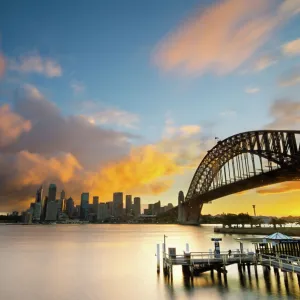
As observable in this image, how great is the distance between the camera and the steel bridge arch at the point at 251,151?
6160 cm

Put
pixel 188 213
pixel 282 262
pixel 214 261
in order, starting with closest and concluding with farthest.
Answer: pixel 282 262 → pixel 214 261 → pixel 188 213

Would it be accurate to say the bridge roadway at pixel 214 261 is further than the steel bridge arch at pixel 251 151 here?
No

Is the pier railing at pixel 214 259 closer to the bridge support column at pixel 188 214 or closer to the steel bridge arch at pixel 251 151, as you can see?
the steel bridge arch at pixel 251 151

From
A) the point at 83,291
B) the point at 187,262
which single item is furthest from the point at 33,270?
the point at 187,262

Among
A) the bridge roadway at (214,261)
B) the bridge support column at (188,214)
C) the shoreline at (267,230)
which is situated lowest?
the bridge roadway at (214,261)

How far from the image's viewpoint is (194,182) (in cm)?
14025

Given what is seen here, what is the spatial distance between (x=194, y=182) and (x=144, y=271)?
110m

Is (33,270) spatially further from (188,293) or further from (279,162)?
(279,162)

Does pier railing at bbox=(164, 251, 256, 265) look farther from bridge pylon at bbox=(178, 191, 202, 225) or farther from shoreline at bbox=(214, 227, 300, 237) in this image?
bridge pylon at bbox=(178, 191, 202, 225)

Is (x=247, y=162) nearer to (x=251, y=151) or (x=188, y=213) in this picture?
(x=251, y=151)

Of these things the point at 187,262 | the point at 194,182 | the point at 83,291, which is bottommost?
the point at 83,291

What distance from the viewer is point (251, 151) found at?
254ft

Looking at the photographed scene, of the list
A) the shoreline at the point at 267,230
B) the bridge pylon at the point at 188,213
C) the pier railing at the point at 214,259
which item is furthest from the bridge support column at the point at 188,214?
the pier railing at the point at 214,259

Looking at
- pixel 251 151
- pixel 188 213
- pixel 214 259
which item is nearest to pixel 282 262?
pixel 214 259
